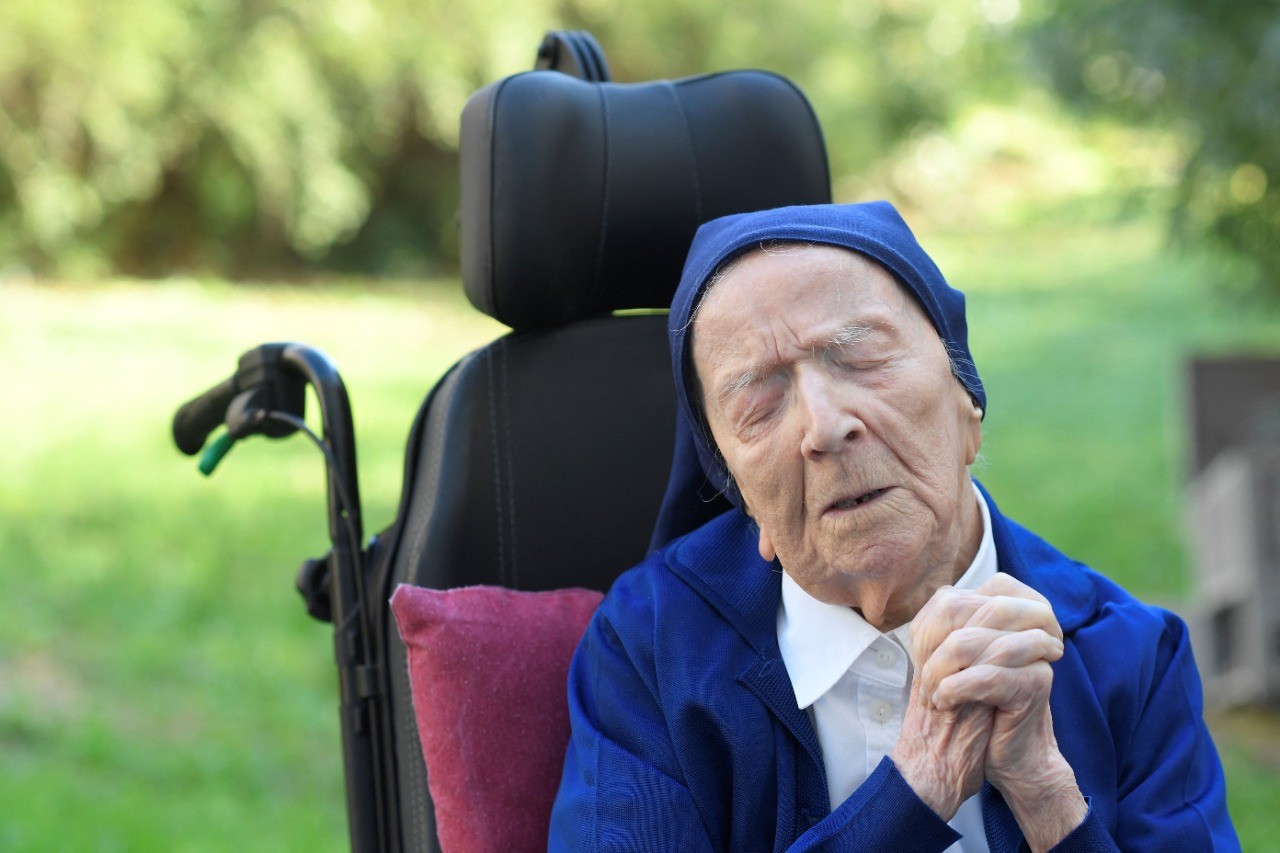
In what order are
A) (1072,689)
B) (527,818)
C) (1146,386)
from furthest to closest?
(1146,386), (527,818), (1072,689)

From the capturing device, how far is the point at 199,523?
6.35m

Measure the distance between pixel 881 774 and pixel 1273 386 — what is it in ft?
18.0

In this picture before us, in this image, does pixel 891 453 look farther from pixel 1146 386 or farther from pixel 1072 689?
pixel 1146 386

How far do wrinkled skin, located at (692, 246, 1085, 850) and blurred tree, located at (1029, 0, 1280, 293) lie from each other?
2.86 meters

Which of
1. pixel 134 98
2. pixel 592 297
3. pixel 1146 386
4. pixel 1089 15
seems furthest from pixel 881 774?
pixel 134 98

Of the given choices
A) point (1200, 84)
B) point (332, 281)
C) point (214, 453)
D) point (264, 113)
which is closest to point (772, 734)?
point (214, 453)

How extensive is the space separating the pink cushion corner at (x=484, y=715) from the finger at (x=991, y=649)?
616 millimetres

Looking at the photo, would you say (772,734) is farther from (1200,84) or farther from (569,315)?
(1200,84)

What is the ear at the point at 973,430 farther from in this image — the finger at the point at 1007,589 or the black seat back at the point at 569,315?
the black seat back at the point at 569,315

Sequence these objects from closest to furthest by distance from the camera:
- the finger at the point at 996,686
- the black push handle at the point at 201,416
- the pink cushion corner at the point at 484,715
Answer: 1. the finger at the point at 996,686
2. the pink cushion corner at the point at 484,715
3. the black push handle at the point at 201,416

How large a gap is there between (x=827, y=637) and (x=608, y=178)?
0.81 metres

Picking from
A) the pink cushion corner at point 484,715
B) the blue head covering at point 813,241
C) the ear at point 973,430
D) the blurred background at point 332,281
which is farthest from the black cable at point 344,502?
the blurred background at point 332,281

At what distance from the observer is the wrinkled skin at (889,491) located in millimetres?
1521

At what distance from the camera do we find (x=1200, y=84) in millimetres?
4594
